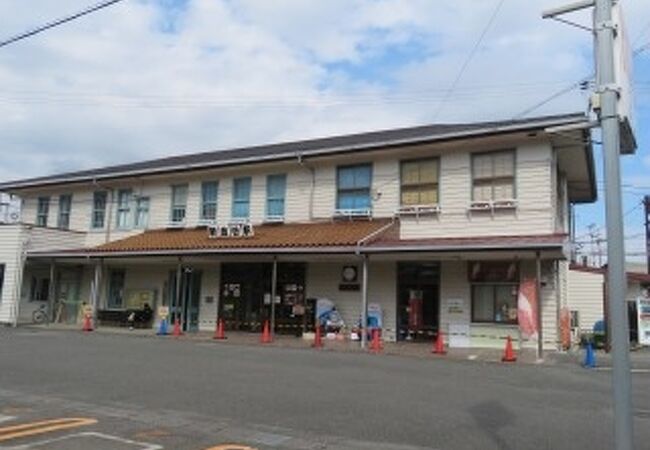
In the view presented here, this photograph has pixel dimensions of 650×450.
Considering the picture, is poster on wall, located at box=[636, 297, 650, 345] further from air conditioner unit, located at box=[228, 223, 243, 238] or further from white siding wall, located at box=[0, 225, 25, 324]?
white siding wall, located at box=[0, 225, 25, 324]

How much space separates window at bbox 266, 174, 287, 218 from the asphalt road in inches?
364

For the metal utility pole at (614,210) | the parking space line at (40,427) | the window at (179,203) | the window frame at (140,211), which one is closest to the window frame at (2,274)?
the window frame at (140,211)

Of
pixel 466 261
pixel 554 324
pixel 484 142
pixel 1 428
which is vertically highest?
pixel 484 142

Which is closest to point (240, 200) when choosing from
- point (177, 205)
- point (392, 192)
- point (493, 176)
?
point (177, 205)

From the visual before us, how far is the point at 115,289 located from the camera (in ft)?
101

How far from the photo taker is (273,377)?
44.7 ft

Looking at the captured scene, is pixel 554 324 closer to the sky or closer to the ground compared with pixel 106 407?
closer to the sky

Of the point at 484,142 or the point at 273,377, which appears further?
the point at 484,142

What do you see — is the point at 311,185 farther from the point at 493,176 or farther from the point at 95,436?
the point at 95,436

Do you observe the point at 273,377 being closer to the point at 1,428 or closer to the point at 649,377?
the point at 1,428

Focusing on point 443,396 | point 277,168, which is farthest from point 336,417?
point 277,168

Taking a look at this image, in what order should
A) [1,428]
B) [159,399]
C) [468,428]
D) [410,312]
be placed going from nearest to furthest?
[1,428] < [468,428] < [159,399] < [410,312]

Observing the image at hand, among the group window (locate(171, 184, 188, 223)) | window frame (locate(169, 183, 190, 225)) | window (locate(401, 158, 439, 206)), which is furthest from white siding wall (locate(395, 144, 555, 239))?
window (locate(171, 184, 188, 223))

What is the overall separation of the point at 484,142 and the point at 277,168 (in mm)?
8028
